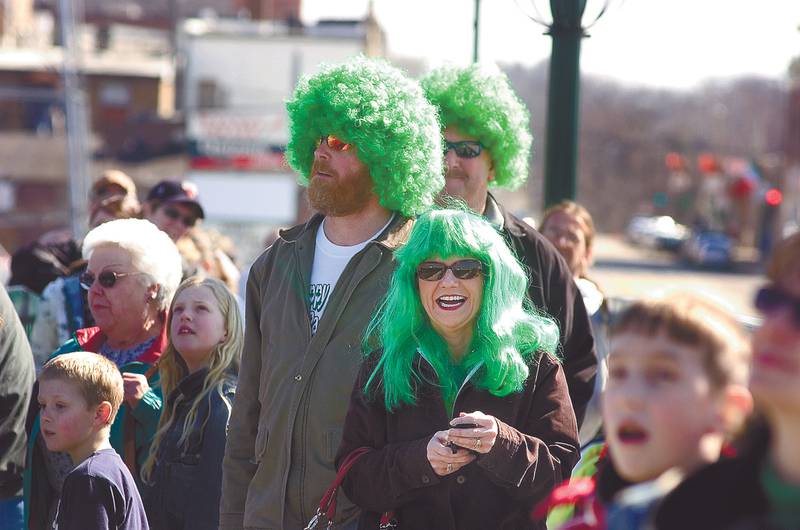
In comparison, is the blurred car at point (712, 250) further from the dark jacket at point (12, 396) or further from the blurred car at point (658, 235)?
the dark jacket at point (12, 396)

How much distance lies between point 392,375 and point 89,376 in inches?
55.0

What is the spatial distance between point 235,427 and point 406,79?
4.77 ft

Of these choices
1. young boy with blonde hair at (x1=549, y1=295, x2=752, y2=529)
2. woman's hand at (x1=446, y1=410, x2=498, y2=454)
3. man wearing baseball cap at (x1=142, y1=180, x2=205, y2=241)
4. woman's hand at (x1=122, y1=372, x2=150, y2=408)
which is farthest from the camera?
man wearing baseball cap at (x1=142, y1=180, x2=205, y2=241)

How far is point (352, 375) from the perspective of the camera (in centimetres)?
427

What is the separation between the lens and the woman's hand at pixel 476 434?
3.56m

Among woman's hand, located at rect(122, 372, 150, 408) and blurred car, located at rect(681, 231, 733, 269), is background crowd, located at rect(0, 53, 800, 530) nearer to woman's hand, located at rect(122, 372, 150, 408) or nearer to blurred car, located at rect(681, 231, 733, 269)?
woman's hand, located at rect(122, 372, 150, 408)

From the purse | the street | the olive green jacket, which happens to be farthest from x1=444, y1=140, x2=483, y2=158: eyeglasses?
the street

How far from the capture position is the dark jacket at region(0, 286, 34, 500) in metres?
5.09

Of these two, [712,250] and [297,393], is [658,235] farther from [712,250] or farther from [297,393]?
[297,393]

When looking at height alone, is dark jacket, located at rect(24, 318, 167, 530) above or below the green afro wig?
below

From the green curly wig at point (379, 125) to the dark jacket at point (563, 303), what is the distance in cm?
38

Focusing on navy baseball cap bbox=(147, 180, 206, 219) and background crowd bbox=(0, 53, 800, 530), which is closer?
→ background crowd bbox=(0, 53, 800, 530)

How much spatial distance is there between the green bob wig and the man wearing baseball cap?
151 inches

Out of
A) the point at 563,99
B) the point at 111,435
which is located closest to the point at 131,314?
the point at 111,435
